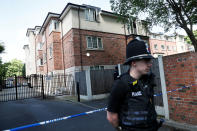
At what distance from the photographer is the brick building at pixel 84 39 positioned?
43.6 feet

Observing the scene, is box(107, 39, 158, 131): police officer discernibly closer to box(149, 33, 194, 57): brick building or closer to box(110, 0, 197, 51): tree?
box(110, 0, 197, 51): tree

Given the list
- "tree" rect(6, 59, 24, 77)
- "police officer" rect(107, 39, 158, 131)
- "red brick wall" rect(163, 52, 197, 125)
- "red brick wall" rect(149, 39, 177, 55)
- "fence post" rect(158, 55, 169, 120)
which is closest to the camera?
"police officer" rect(107, 39, 158, 131)

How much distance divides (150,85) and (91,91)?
859 centimetres

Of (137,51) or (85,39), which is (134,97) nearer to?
(137,51)

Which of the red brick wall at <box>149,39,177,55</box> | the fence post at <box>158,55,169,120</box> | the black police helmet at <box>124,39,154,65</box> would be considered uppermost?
the red brick wall at <box>149,39,177,55</box>

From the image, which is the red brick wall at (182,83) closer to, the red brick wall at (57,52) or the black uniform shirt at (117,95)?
the black uniform shirt at (117,95)

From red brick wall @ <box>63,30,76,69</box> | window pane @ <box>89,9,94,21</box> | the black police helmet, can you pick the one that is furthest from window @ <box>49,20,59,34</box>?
the black police helmet

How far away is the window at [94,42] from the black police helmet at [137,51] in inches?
493

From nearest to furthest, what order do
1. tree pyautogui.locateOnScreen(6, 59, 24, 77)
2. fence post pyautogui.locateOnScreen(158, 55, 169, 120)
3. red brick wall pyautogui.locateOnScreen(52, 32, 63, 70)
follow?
fence post pyautogui.locateOnScreen(158, 55, 169, 120) → red brick wall pyautogui.locateOnScreen(52, 32, 63, 70) → tree pyautogui.locateOnScreen(6, 59, 24, 77)

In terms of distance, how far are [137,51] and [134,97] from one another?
1.69 feet

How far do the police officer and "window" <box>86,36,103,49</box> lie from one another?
12.6 m

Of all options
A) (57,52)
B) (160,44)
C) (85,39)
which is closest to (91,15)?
(85,39)

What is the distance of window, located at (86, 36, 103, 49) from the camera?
1410 cm

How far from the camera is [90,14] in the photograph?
14.7 metres
